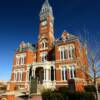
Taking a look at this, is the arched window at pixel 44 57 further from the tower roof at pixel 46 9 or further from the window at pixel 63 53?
the tower roof at pixel 46 9

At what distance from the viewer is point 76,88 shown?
14.5m

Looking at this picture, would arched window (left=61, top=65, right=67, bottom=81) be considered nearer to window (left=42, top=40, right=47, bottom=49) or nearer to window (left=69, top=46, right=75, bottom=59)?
window (left=69, top=46, right=75, bottom=59)

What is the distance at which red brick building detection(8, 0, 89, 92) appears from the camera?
28.8 metres

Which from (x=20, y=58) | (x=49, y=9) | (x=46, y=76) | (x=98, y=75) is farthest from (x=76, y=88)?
(x=49, y=9)

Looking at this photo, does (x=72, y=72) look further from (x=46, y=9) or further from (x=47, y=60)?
(x=46, y=9)

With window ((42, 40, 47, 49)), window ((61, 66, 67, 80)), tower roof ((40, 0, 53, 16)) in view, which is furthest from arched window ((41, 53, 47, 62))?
tower roof ((40, 0, 53, 16))

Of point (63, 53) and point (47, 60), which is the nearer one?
point (63, 53)

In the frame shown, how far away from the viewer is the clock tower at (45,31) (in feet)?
119

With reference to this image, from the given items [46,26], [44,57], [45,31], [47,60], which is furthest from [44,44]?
[46,26]

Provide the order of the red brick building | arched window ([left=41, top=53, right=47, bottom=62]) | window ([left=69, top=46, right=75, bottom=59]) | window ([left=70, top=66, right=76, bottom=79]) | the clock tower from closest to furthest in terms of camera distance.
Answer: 1. window ([left=70, top=66, right=76, bottom=79])
2. the red brick building
3. window ([left=69, top=46, right=75, bottom=59])
4. arched window ([left=41, top=53, right=47, bottom=62])
5. the clock tower

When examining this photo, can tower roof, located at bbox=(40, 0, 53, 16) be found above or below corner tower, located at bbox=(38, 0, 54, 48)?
above

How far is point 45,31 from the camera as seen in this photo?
37.8 metres

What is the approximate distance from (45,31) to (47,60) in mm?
8802

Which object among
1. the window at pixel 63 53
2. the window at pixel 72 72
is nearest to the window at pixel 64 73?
the window at pixel 72 72
